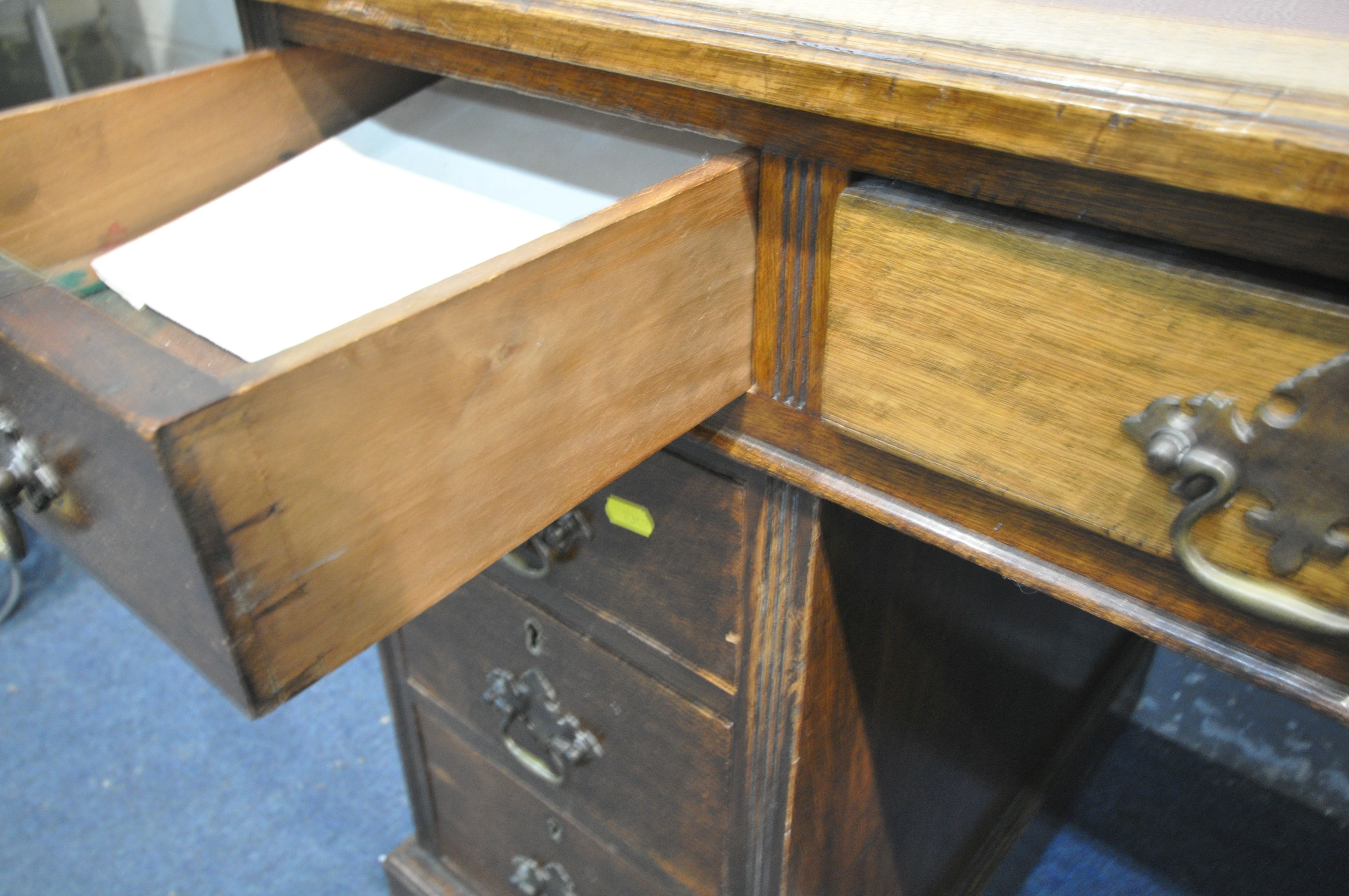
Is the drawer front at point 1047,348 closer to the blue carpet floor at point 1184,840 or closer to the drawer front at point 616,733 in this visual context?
the drawer front at point 616,733

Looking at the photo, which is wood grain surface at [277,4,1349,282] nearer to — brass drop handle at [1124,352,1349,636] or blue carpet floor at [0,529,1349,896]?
brass drop handle at [1124,352,1349,636]

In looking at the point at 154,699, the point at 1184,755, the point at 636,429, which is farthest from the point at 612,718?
the point at 154,699

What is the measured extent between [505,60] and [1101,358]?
328mm

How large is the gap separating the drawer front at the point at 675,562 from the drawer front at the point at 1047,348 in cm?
14

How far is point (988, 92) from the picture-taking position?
13.7 inches

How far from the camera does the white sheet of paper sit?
48cm

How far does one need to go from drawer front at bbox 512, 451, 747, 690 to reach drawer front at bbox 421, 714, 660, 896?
0.25 metres

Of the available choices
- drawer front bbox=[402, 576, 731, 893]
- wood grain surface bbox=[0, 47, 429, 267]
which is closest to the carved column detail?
drawer front bbox=[402, 576, 731, 893]

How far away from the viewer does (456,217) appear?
528mm

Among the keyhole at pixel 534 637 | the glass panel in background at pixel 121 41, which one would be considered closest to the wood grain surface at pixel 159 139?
the keyhole at pixel 534 637

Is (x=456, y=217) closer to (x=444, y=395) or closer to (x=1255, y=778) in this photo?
(x=444, y=395)

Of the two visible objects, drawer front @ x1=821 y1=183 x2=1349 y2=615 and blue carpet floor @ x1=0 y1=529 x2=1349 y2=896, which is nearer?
drawer front @ x1=821 y1=183 x2=1349 y2=615

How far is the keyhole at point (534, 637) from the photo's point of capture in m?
0.74

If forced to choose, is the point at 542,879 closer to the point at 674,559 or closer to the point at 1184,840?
the point at 674,559
